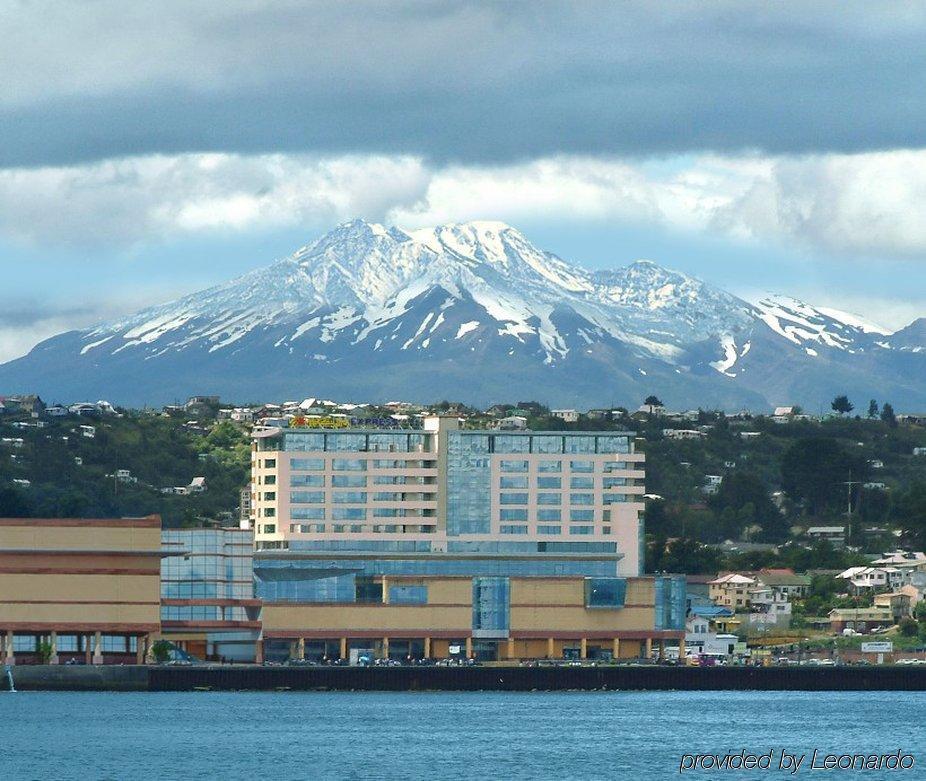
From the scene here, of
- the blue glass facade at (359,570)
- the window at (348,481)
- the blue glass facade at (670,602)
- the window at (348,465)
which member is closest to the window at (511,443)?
the blue glass facade at (359,570)

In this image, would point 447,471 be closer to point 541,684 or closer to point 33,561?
point 541,684

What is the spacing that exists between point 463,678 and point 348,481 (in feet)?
93.6

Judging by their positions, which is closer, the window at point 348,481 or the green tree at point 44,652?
the green tree at point 44,652

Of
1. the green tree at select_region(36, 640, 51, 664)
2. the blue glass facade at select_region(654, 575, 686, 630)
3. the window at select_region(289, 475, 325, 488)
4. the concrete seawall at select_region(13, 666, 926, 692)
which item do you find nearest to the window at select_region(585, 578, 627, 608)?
the blue glass facade at select_region(654, 575, 686, 630)

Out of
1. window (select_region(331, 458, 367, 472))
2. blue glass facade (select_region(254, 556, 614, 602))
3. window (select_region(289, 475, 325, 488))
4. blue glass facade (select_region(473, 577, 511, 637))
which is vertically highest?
window (select_region(331, 458, 367, 472))

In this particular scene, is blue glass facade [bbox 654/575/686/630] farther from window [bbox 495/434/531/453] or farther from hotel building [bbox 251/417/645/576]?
window [bbox 495/434/531/453]

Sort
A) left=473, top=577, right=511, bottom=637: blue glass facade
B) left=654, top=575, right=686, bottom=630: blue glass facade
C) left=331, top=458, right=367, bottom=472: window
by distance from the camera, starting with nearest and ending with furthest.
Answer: left=473, top=577, right=511, bottom=637: blue glass facade, left=654, top=575, right=686, bottom=630: blue glass facade, left=331, top=458, right=367, bottom=472: window

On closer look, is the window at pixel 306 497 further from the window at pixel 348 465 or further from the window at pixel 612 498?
the window at pixel 612 498

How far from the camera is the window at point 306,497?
19175 centimetres

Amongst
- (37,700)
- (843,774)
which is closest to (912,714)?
(843,774)

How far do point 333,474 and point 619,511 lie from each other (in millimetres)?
19783

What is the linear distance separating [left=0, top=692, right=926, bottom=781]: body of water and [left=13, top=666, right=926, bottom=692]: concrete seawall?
1.07m

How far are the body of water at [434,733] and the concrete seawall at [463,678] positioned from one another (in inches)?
42.3

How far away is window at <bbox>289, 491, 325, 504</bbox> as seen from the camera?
192 metres
